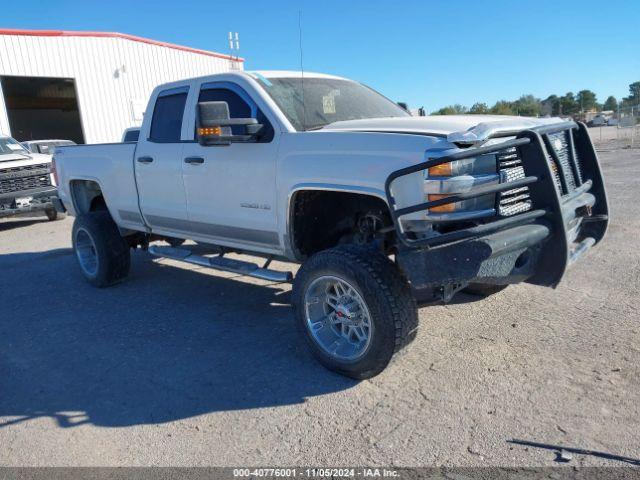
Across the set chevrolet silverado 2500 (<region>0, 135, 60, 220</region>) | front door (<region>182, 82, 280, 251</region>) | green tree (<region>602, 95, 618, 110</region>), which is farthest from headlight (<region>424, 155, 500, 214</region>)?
green tree (<region>602, 95, 618, 110</region>)

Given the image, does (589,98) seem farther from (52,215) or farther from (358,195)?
(358,195)

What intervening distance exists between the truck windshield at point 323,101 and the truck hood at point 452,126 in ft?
0.90

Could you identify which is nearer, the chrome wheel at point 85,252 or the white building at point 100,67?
the chrome wheel at point 85,252

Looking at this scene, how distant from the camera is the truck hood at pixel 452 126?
3230 mm

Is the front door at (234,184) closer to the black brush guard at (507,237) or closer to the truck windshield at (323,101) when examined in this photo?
the truck windshield at (323,101)

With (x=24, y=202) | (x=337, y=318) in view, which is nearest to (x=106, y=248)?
(x=337, y=318)

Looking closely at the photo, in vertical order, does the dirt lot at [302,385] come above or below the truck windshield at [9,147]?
below

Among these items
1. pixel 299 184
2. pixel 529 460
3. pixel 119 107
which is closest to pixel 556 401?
pixel 529 460

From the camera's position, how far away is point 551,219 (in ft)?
→ 10.7

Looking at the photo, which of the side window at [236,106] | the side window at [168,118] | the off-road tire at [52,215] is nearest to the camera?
the side window at [236,106]

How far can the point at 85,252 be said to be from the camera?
6.61 m

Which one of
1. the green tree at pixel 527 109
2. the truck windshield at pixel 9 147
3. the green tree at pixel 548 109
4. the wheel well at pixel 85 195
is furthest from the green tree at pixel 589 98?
the wheel well at pixel 85 195

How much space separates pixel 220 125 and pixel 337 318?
1.63 m

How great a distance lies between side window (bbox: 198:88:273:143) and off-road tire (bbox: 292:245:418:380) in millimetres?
1142
